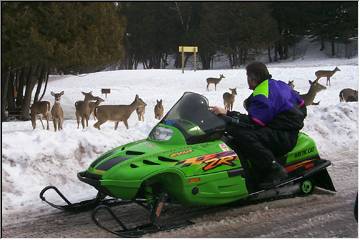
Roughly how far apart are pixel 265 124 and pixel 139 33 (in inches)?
2149

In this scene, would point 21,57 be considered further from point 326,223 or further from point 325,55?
point 325,55

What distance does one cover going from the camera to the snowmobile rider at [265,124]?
18.3 ft

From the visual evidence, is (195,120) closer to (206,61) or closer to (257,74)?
(257,74)

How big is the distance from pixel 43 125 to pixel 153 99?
8824 mm

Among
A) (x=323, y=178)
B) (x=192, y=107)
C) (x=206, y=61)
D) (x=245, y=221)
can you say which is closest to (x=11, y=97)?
(x=192, y=107)

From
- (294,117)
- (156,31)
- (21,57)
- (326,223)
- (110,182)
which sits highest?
(156,31)

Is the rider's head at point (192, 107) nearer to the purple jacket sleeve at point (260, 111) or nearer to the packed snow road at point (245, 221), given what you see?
the purple jacket sleeve at point (260, 111)

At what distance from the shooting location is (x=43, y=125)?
18.1 meters

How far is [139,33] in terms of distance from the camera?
194ft

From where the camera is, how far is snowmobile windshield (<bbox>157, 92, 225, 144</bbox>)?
550 centimetres

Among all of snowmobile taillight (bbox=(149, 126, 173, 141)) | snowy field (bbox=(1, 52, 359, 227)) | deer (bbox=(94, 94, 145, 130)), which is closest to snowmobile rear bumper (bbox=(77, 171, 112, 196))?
snowmobile taillight (bbox=(149, 126, 173, 141))

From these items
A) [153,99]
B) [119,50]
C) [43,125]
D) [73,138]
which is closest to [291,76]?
[153,99]

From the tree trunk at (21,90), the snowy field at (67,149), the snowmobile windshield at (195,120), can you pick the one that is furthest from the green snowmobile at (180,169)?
the tree trunk at (21,90)

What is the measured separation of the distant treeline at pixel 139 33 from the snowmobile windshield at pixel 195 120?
44.4 ft
